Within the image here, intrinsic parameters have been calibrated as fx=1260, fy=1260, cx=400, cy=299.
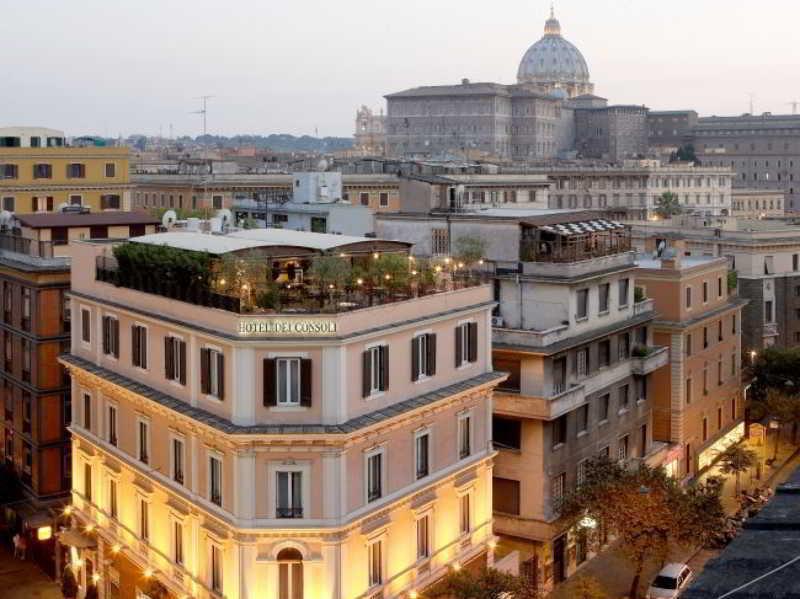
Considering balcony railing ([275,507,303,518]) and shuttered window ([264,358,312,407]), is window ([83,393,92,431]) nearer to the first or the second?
shuttered window ([264,358,312,407])

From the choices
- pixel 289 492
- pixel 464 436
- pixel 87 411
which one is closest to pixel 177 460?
pixel 289 492

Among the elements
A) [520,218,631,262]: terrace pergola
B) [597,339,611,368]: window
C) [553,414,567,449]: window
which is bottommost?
[553,414,567,449]: window

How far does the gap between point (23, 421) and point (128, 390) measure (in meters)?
12.9

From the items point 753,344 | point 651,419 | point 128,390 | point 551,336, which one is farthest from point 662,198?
point 128,390

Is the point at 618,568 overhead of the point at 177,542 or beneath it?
beneath

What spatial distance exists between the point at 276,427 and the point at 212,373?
2.57 metres

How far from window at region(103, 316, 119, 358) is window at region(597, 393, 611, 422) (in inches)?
709

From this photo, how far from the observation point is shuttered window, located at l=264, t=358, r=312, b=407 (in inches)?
1250

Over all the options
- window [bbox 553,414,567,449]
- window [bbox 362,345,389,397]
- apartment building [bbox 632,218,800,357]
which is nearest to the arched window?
window [bbox 362,345,389,397]

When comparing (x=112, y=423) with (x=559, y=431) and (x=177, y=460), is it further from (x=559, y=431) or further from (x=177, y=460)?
(x=559, y=431)

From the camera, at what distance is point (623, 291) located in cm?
4888

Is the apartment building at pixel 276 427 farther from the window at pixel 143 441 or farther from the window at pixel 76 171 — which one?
the window at pixel 76 171

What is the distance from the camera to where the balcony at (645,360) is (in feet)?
161

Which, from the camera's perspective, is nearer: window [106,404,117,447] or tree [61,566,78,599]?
window [106,404,117,447]
